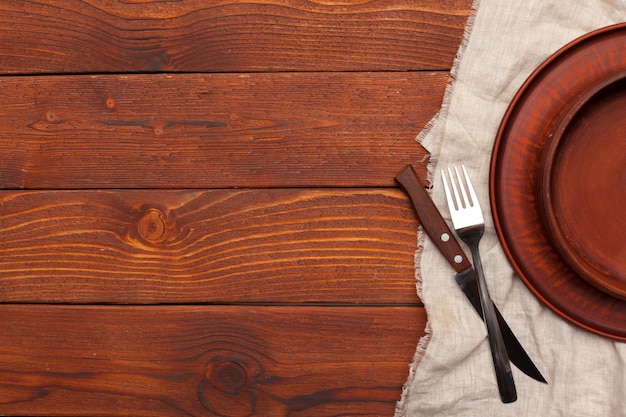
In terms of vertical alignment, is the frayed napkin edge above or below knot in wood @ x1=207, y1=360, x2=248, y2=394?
above

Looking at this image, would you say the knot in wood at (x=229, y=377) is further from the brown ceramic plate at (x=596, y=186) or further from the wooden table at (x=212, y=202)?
the brown ceramic plate at (x=596, y=186)

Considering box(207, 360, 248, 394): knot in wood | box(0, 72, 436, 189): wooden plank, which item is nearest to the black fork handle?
box(0, 72, 436, 189): wooden plank

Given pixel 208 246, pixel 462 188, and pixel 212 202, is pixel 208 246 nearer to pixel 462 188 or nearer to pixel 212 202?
pixel 212 202

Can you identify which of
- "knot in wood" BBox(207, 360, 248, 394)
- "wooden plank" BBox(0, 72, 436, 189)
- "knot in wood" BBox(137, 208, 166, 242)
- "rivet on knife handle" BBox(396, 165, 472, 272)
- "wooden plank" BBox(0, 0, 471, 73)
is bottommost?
"knot in wood" BBox(207, 360, 248, 394)

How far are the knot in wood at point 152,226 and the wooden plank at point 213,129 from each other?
0.04 metres

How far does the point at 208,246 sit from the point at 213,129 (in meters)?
0.15

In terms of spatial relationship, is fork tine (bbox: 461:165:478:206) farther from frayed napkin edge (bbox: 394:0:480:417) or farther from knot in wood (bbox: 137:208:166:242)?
knot in wood (bbox: 137:208:166:242)

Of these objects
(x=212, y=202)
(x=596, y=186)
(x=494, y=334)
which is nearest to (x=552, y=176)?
(x=596, y=186)

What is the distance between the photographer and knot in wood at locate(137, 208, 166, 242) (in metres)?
0.68

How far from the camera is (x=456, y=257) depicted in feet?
2.08

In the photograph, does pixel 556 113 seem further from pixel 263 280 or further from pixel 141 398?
pixel 141 398

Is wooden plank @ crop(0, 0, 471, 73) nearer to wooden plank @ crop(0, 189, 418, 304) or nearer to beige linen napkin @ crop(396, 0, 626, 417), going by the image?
beige linen napkin @ crop(396, 0, 626, 417)

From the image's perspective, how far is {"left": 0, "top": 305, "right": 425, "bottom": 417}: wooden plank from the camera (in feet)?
2.18

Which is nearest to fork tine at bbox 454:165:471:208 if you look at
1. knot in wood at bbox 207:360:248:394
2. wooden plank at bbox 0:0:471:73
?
wooden plank at bbox 0:0:471:73
